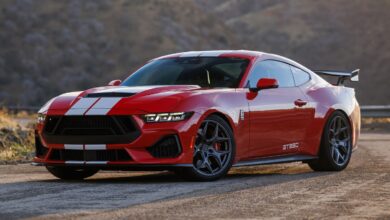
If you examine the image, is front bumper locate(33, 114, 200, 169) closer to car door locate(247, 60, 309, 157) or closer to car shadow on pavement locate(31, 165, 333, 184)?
car shadow on pavement locate(31, 165, 333, 184)

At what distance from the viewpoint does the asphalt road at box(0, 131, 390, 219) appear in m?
7.54

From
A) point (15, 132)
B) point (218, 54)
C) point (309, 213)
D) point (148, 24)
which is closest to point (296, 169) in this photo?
point (218, 54)

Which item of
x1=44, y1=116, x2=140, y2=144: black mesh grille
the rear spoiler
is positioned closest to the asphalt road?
x1=44, y1=116, x2=140, y2=144: black mesh grille

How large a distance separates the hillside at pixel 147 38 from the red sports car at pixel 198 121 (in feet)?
129

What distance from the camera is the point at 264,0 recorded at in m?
95.5

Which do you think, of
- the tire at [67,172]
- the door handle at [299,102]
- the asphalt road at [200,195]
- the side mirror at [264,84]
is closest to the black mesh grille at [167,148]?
the asphalt road at [200,195]

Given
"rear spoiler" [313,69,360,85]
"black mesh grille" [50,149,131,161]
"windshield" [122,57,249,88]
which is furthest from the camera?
"rear spoiler" [313,69,360,85]

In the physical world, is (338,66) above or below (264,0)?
below

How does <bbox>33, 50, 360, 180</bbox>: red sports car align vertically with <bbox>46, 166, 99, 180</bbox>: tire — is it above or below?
above

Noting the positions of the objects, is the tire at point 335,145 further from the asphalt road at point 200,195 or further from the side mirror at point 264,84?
the side mirror at point 264,84

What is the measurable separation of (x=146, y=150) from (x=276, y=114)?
1931 millimetres

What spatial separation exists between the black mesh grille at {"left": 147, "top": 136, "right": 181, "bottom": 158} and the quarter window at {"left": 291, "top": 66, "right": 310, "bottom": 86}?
2533 millimetres

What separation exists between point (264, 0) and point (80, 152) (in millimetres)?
86220

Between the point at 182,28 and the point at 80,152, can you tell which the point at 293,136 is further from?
the point at 182,28
